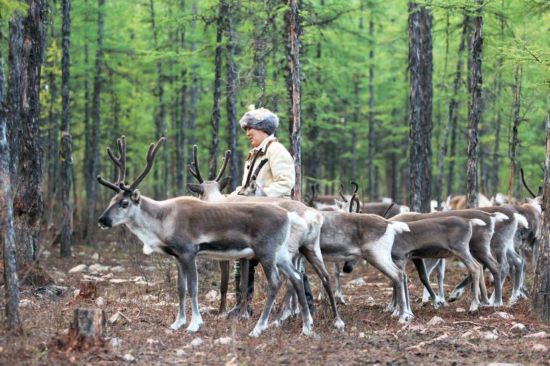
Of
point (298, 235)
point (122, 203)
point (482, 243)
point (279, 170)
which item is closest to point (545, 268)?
point (482, 243)

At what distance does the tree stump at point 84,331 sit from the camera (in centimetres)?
719

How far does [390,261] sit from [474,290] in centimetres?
148

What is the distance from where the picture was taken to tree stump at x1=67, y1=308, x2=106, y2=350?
7192mm

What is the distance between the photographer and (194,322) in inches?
341

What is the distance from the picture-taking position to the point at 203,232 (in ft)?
28.5

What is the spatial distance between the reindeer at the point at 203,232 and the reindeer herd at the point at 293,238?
1cm

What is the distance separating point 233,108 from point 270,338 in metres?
11.7

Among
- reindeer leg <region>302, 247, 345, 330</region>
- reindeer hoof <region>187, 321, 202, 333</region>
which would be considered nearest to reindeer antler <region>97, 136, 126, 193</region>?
reindeer hoof <region>187, 321, 202, 333</region>

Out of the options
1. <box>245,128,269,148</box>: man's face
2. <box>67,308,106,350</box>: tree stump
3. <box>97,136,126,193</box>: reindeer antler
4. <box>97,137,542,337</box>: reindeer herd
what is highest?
<box>245,128,269,148</box>: man's face

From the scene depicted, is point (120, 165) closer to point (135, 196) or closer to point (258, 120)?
point (135, 196)

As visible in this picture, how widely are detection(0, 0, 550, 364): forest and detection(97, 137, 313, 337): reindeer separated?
23.3 inches

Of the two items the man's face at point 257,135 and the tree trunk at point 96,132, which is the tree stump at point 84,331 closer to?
the man's face at point 257,135

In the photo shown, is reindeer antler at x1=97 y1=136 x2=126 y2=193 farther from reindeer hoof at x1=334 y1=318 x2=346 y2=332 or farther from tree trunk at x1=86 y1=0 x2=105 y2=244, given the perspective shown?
tree trunk at x1=86 y1=0 x2=105 y2=244

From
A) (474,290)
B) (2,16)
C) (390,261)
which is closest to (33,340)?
(2,16)
